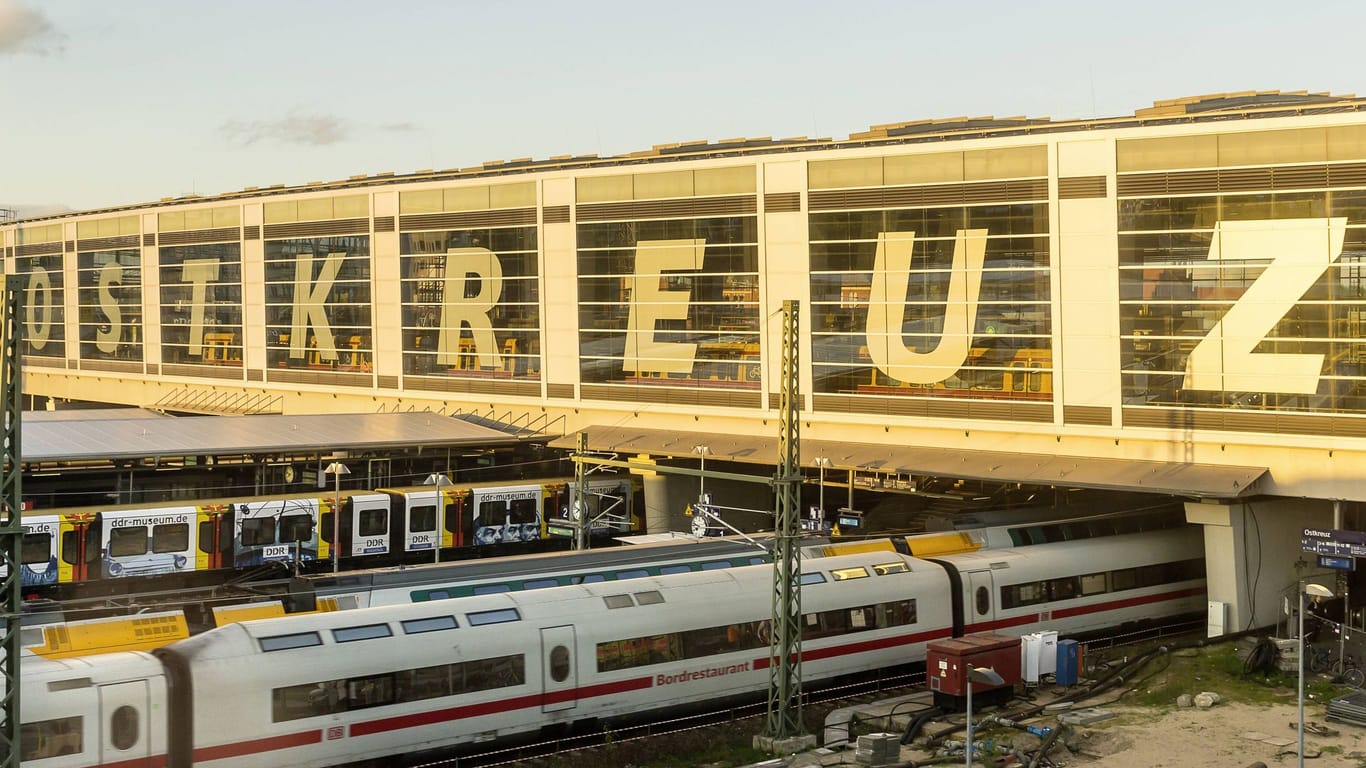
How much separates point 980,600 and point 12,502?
26025mm

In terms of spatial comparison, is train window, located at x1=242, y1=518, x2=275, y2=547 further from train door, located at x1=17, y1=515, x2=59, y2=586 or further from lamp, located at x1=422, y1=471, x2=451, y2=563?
train door, located at x1=17, y1=515, x2=59, y2=586

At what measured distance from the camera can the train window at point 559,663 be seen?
29250mm

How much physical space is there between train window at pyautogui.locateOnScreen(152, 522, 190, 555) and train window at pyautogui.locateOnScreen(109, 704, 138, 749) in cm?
2325

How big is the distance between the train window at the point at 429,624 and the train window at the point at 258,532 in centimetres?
2181

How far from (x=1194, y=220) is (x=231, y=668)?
103 feet

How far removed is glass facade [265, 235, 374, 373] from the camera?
7025cm

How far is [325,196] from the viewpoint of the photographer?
7175 cm

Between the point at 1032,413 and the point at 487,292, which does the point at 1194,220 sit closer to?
the point at 1032,413

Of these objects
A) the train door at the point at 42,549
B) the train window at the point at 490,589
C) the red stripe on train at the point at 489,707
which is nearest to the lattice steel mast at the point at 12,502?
the red stripe on train at the point at 489,707

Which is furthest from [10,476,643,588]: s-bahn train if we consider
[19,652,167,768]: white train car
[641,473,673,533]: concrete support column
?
[19,652,167,768]: white train car

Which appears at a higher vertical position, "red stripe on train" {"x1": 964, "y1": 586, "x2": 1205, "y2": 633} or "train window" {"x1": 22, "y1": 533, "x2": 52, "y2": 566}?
"train window" {"x1": 22, "y1": 533, "x2": 52, "y2": 566}

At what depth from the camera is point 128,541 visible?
1777 inches

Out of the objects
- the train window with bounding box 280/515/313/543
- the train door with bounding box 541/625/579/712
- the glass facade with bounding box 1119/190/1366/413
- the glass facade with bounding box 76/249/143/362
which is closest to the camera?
the train door with bounding box 541/625/579/712

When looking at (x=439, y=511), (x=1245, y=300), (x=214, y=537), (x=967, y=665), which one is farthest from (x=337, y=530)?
(x=1245, y=300)
